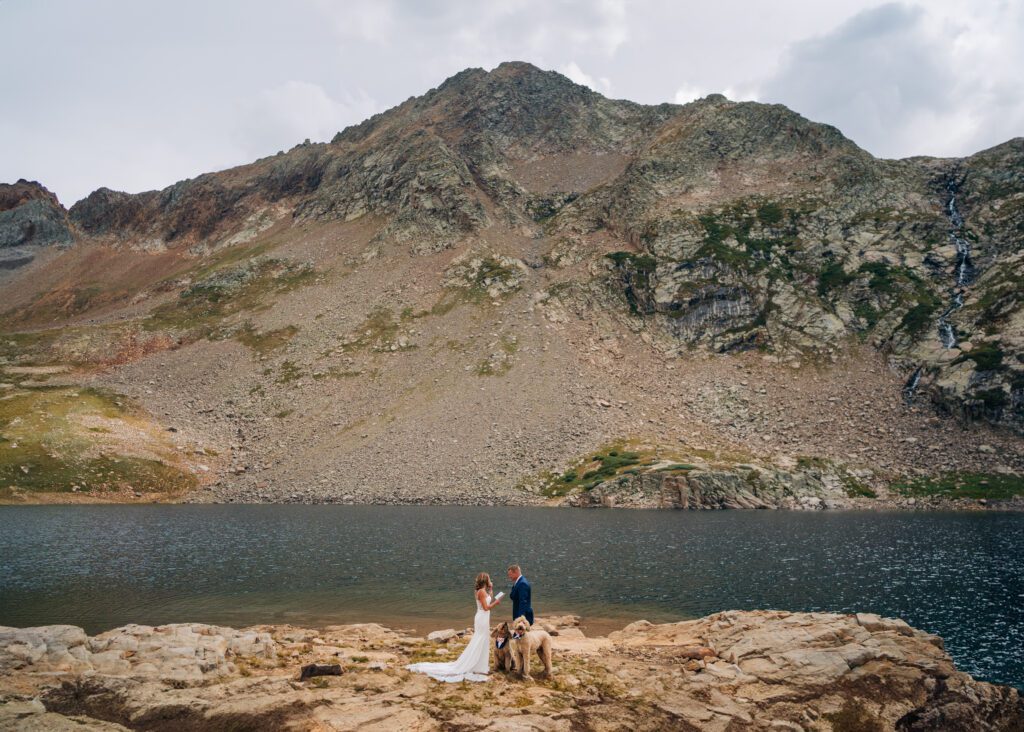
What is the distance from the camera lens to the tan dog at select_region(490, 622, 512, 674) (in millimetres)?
19641

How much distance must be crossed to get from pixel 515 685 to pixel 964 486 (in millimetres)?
101127

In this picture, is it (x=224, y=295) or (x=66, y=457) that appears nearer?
(x=66, y=457)

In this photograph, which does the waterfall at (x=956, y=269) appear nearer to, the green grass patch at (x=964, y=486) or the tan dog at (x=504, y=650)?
the green grass patch at (x=964, y=486)

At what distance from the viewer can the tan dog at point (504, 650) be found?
1964cm

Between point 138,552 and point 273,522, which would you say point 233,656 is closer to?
point 138,552

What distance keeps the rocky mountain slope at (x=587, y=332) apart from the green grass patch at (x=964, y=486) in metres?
0.43

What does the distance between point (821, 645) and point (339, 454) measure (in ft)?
319

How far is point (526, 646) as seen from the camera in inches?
752

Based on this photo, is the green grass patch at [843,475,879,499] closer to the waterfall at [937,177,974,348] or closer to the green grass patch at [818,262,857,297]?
the waterfall at [937,177,974,348]

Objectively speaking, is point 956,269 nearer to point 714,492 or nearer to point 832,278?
point 832,278

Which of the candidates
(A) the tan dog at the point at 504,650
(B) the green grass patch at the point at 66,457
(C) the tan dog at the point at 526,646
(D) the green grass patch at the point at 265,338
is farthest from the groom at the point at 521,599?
(D) the green grass patch at the point at 265,338

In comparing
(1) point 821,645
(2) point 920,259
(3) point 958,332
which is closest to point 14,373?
(1) point 821,645

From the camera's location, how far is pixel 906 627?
2362cm

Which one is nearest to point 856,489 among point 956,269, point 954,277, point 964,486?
point 964,486
